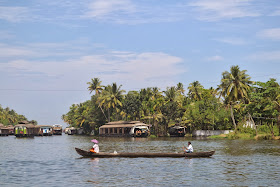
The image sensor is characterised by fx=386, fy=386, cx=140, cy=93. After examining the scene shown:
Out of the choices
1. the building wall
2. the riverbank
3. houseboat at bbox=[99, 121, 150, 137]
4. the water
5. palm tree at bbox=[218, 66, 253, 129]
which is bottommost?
the water

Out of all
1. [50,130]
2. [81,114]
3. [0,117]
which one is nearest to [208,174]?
[50,130]

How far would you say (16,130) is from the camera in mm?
110938

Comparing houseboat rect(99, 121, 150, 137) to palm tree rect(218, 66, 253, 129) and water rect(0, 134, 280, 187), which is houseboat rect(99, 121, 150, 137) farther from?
water rect(0, 134, 280, 187)

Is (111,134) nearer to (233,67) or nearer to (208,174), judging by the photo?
(233,67)

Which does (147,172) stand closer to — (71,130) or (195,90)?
(195,90)

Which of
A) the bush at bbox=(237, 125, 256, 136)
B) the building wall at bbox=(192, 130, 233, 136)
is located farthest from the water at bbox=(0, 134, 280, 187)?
the building wall at bbox=(192, 130, 233, 136)

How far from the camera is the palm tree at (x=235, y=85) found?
8131cm

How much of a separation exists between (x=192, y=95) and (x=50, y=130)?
52056mm

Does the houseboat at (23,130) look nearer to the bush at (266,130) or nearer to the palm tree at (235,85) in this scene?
the palm tree at (235,85)

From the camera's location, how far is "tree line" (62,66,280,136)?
70938 millimetres

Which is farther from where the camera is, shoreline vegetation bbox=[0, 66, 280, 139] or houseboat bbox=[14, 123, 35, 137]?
houseboat bbox=[14, 123, 35, 137]

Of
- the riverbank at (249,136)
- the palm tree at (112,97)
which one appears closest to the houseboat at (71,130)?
the palm tree at (112,97)

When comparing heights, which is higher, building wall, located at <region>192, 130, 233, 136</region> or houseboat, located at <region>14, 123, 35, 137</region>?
houseboat, located at <region>14, 123, 35, 137</region>

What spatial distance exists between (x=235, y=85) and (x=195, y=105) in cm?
1600
